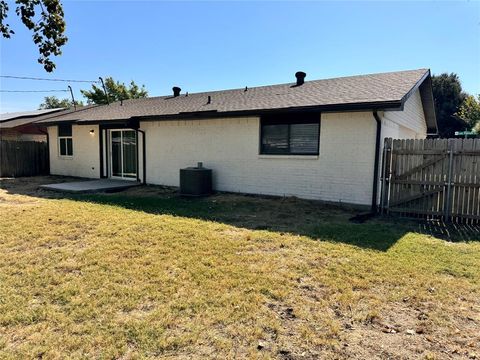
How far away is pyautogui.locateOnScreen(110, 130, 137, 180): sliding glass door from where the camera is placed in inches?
533

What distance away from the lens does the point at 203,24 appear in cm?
1501

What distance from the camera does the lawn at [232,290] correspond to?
265 centimetres

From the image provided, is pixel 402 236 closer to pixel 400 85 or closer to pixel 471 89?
pixel 400 85

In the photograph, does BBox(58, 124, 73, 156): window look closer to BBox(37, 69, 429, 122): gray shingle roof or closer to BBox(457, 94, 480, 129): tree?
BBox(37, 69, 429, 122): gray shingle roof

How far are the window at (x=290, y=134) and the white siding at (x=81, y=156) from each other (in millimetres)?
8505

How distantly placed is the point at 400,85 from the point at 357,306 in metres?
7.50

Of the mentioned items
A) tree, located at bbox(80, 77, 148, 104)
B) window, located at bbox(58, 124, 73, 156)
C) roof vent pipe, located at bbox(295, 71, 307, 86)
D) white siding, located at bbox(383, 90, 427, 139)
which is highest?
tree, located at bbox(80, 77, 148, 104)

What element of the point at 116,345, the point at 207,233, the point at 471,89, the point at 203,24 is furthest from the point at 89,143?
the point at 471,89

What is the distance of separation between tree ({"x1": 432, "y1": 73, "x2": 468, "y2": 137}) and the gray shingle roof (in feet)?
92.0

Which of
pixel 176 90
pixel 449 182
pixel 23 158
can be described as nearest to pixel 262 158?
pixel 449 182

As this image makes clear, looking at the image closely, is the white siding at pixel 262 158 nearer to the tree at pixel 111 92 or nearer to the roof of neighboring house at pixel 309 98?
the roof of neighboring house at pixel 309 98

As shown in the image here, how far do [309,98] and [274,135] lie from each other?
152 centimetres

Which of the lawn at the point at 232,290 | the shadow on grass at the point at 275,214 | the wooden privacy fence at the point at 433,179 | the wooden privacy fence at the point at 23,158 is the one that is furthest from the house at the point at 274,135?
the wooden privacy fence at the point at 23,158

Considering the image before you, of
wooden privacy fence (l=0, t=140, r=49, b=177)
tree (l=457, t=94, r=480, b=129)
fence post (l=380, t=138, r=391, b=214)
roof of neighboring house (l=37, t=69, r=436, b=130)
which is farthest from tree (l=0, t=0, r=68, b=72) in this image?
tree (l=457, t=94, r=480, b=129)
